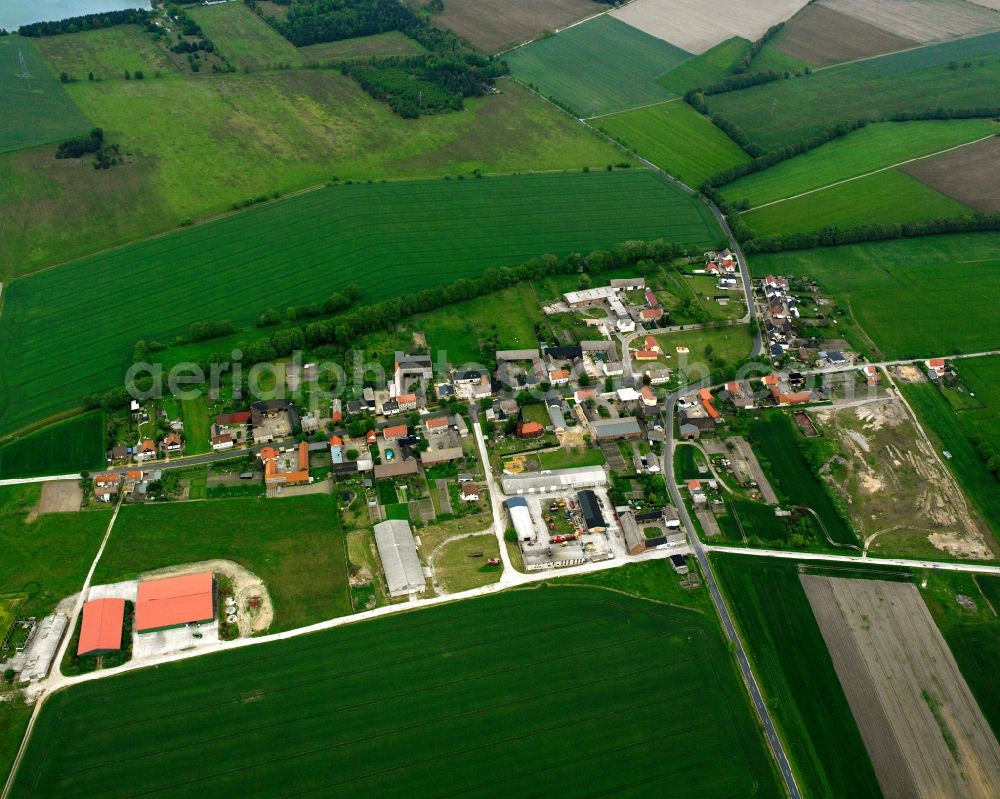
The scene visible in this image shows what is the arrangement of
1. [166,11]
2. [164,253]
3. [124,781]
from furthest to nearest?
[166,11]
[164,253]
[124,781]

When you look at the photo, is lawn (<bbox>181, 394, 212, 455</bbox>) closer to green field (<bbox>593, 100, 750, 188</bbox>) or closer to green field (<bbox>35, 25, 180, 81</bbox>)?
green field (<bbox>593, 100, 750, 188</bbox>)

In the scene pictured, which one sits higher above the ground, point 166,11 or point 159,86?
point 166,11

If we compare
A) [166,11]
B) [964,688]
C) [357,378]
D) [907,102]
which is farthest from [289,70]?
[964,688]

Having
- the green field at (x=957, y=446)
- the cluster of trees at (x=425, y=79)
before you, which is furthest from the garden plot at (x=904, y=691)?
the cluster of trees at (x=425, y=79)

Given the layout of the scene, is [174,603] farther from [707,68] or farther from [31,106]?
[707,68]

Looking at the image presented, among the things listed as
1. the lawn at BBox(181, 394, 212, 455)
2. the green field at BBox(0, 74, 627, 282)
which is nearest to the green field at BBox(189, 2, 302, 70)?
the green field at BBox(0, 74, 627, 282)

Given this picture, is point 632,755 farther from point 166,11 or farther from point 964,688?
point 166,11
